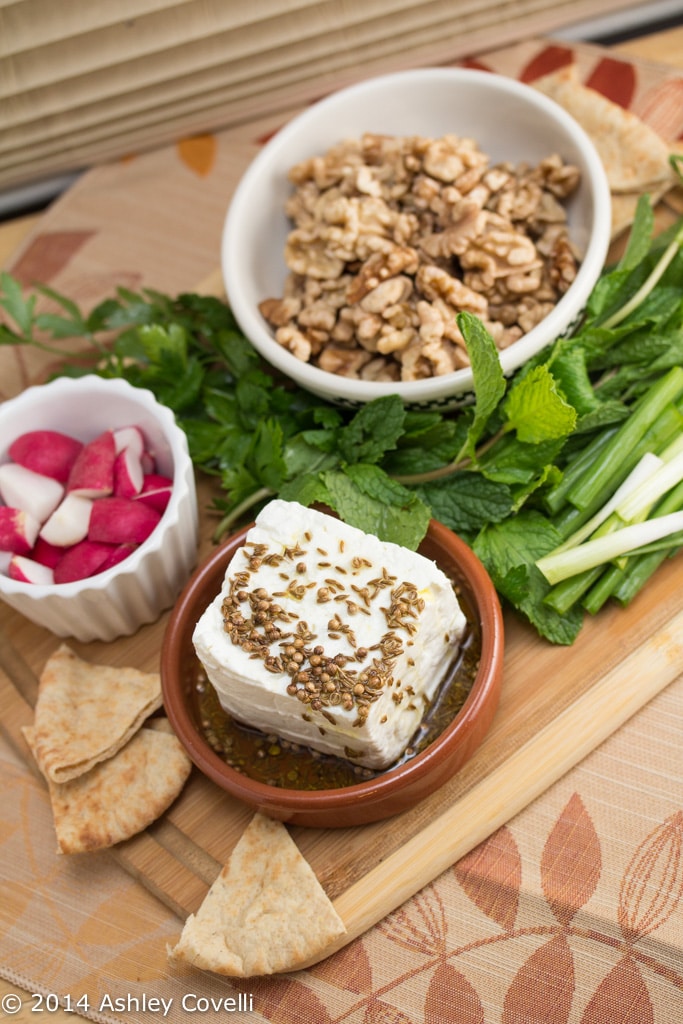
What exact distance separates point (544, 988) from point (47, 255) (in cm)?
230

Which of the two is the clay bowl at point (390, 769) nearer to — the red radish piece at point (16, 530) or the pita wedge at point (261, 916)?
the pita wedge at point (261, 916)

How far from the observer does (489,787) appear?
1933 millimetres

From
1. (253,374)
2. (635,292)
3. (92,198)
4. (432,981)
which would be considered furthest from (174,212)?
(432,981)

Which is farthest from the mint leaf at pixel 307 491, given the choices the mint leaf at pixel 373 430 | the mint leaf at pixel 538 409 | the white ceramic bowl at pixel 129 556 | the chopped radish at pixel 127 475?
the mint leaf at pixel 538 409

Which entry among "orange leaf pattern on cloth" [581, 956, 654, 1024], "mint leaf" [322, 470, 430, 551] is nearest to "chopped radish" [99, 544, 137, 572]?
"mint leaf" [322, 470, 430, 551]

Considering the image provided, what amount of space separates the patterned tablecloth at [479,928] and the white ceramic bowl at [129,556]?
1.15ft

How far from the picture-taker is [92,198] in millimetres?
2941

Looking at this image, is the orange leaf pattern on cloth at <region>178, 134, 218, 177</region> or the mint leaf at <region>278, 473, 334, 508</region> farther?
the orange leaf pattern on cloth at <region>178, 134, 218, 177</region>

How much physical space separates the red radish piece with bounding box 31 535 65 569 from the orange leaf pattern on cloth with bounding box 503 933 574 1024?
4.13 ft

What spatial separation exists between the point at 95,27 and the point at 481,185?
4.14 ft

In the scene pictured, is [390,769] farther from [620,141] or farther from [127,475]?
[620,141]

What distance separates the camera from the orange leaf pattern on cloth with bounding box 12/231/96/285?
2.82 m

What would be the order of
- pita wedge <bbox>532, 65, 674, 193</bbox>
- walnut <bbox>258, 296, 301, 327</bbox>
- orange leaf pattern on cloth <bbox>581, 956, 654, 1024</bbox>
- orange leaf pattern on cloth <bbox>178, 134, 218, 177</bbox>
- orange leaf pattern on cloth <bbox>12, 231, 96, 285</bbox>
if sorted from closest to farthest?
1. orange leaf pattern on cloth <bbox>581, 956, 654, 1024</bbox>
2. walnut <bbox>258, 296, 301, 327</bbox>
3. pita wedge <bbox>532, 65, 674, 193</bbox>
4. orange leaf pattern on cloth <bbox>12, 231, 96, 285</bbox>
5. orange leaf pattern on cloth <bbox>178, 134, 218, 177</bbox>

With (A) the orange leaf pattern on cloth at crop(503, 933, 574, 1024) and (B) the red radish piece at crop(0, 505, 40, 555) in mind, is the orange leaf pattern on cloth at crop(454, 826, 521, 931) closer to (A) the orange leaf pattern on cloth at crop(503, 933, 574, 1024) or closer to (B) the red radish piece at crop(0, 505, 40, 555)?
(A) the orange leaf pattern on cloth at crop(503, 933, 574, 1024)
